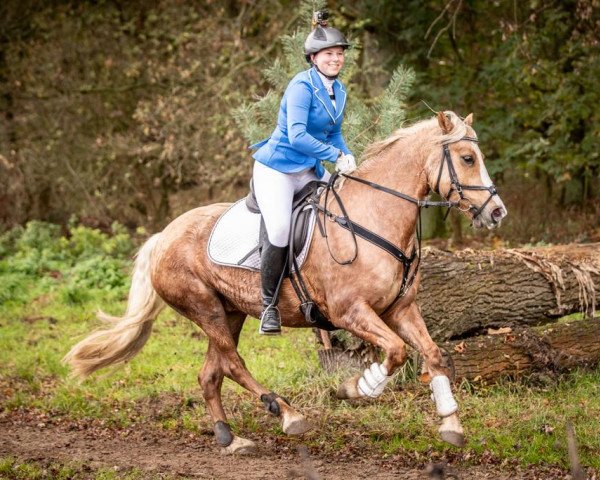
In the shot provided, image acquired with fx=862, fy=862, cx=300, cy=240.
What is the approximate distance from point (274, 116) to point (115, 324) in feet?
8.72

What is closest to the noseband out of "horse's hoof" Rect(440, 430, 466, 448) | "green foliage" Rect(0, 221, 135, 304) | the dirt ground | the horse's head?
the horse's head

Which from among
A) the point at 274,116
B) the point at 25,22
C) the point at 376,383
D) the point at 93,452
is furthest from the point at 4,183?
the point at 376,383

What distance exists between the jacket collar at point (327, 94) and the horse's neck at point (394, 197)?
48 cm

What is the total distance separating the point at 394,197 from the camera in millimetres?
6078

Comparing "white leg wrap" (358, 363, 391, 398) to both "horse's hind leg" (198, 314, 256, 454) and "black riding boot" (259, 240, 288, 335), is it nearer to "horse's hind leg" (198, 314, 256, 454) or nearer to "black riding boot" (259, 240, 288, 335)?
"black riding boot" (259, 240, 288, 335)

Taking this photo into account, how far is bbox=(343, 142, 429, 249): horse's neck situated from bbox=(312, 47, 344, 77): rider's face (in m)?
0.71

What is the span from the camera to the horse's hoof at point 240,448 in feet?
22.1

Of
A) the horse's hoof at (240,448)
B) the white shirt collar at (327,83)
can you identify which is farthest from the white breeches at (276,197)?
the horse's hoof at (240,448)

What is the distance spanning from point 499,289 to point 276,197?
2751mm

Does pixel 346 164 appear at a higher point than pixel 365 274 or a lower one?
higher

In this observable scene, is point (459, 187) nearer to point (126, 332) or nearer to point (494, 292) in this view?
point (494, 292)

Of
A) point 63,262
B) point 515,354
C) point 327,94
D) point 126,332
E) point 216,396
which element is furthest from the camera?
point 63,262

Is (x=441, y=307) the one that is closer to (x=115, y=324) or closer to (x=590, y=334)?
(x=590, y=334)

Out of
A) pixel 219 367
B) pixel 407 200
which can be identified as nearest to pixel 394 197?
pixel 407 200
